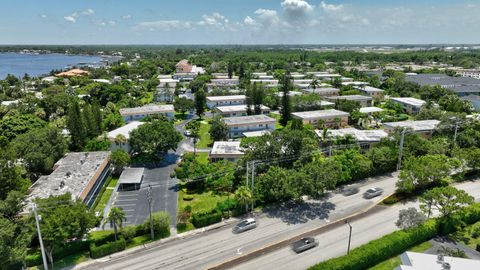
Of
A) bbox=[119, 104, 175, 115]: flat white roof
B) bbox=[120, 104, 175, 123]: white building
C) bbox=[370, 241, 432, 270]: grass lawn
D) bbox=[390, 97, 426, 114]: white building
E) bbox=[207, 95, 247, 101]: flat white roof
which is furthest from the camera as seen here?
bbox=[207, 95, 247, 101]: flat white roof

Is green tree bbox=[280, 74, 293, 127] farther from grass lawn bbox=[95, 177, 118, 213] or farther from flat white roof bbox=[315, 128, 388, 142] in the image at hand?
grass lawn bbox=[95, 177, 118, 213]

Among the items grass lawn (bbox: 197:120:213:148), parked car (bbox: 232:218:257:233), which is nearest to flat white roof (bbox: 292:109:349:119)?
grass lawn (bbox: 197:120:213:148)

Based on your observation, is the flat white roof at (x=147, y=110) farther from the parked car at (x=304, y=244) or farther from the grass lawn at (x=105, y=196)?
the parked car at (x=304, y=244)

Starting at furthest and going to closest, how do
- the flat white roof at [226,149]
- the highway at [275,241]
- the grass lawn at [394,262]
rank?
1. the flat white roof at [226,149]
2. the highway at [275,241]
3. the grass lawn at [394,262]

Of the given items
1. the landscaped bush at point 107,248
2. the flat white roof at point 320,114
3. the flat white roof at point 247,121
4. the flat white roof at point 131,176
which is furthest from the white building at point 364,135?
the landscaped bush at point 107,248

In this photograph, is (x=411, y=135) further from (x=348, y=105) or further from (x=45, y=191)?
(x=45, y=191)


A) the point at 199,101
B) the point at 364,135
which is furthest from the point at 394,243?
the point at 199,101
